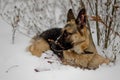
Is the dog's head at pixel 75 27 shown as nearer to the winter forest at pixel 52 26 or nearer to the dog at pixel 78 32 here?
the dog at pixel 78 32

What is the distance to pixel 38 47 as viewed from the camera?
3883 millimetres

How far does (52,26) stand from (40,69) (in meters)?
0.77

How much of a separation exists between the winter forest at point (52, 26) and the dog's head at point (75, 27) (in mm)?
128

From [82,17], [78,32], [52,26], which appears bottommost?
[52,26]

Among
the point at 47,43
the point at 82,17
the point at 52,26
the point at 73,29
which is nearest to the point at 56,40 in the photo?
the point at 47,43

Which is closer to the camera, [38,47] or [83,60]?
[83,60]

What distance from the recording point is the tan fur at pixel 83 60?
3.72 metres

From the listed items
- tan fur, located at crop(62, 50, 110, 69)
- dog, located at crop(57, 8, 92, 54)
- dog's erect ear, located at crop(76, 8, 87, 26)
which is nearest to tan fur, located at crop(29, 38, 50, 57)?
tan fur, located at crop(62, 50, 110, 69)

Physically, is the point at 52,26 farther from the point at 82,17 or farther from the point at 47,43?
the point at 82,17

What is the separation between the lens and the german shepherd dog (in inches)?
136

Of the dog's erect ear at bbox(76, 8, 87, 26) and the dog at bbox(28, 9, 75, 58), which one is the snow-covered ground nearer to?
the dog at bbox(28, 9, 75, 58)

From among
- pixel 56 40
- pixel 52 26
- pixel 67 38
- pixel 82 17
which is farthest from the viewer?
pixel 52 26

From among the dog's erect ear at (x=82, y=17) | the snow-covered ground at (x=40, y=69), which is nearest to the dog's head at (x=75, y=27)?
the dog's erect ear at (x=82, y=17)

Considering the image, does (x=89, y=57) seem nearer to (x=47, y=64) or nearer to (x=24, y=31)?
(x=47, y=64)
